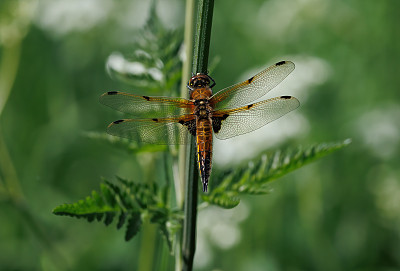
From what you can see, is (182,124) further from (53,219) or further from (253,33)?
(253,33)

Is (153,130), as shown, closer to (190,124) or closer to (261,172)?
(190,124)

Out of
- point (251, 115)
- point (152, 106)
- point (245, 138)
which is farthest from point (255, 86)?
point (245, 138)

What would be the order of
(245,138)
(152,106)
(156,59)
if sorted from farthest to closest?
(245,138) < (152,106) < (156,59)

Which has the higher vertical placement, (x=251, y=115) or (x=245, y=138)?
(x=245, y=138)

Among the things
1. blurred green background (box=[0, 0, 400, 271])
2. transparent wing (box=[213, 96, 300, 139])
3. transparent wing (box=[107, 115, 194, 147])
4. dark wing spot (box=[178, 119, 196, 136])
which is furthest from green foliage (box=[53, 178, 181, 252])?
blurred green background (box=[0, 0, 400, 271])

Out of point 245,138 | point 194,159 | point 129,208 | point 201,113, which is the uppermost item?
point 245,138

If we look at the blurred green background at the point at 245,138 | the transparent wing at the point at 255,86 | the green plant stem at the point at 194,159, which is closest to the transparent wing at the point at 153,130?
the transparent wing at the point at 255,86

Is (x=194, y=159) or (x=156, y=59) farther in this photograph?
(x=156, y=59)

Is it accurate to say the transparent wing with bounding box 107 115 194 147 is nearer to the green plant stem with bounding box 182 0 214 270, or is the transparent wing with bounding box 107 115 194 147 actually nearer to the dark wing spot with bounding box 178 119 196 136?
the dark wing spot with bounding box 178 119 196 136
